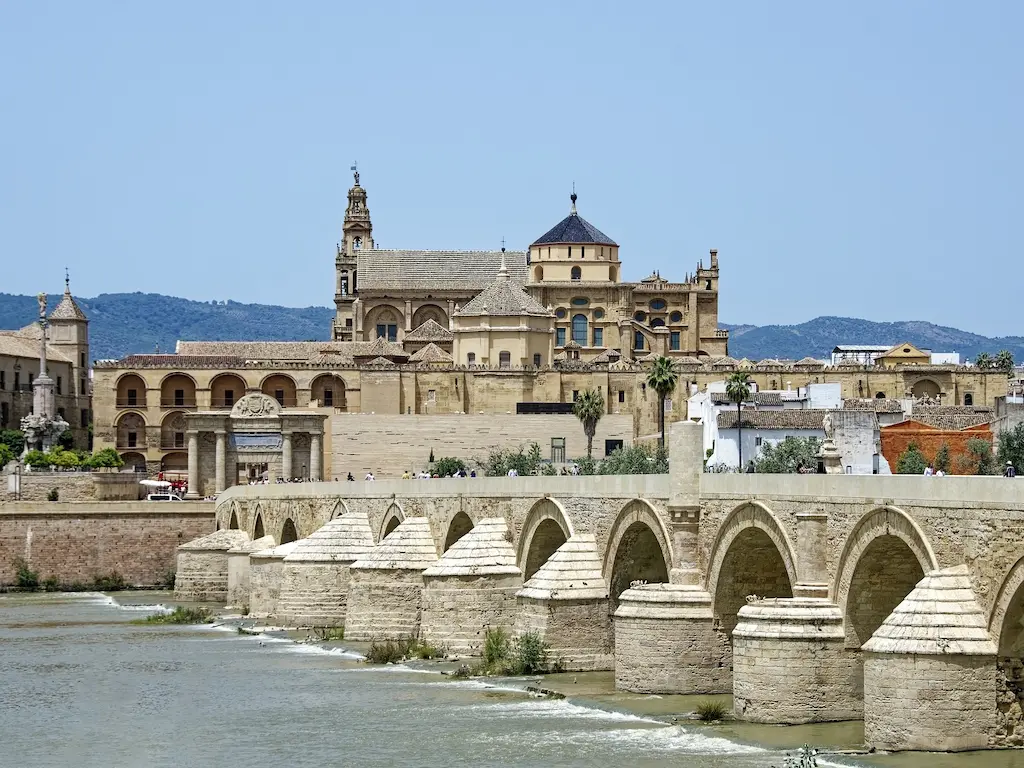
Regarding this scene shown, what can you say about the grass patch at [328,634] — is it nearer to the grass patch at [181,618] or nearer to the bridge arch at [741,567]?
the grass patch at [181,618]

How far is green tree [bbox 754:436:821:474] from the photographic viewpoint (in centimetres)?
5500

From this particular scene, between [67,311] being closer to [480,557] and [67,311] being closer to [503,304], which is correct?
[503,304]

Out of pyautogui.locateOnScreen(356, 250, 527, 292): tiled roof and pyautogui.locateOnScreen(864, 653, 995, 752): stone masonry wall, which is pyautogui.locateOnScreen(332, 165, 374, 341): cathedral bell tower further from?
pyautogui.locateOnScreen(864, 653, 995, 752): stone masonry wall

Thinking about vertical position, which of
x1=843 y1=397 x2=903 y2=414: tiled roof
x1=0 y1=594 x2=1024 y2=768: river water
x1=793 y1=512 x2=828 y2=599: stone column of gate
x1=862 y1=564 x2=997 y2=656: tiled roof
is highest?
x1=843 y1=397 x2=903 y2=414: tiled roof

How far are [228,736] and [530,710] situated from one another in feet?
14.0

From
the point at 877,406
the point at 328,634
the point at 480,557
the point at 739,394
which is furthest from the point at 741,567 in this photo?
the point at 877,406

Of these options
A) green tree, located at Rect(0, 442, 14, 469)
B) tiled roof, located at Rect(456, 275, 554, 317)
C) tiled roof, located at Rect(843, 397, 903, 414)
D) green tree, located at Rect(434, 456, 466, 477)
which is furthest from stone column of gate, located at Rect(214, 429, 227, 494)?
tiled roof, located at Rect(843, 397, 903, 414)

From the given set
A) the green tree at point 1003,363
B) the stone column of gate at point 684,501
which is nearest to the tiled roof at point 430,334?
the green tree at point 1003,363

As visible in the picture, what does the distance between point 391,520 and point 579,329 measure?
55448 millimetres

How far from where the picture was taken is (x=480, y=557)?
3562 centimetres

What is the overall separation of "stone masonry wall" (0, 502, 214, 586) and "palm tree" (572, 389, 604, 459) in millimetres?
20700

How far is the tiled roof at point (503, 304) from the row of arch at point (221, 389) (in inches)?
297

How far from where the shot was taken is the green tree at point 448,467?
70.9 meters

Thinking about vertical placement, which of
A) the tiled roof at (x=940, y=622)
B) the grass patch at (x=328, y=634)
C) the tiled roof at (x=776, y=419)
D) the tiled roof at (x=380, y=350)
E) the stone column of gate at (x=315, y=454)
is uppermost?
the tiled roof at (x=380, y=350)
